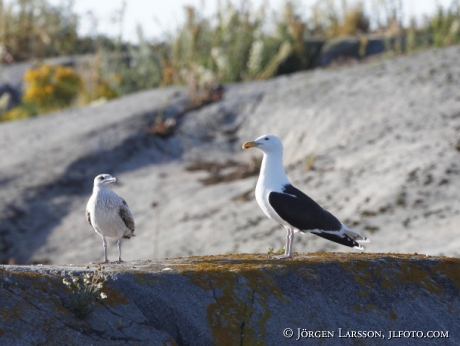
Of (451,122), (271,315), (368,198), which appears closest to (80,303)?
(271,315)

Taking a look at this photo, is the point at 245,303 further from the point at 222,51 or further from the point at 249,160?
the point at 222,51

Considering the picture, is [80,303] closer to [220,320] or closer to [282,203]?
[220,320]

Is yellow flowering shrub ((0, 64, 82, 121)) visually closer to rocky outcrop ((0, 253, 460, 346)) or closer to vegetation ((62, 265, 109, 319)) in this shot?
rocky outcrop ((0, 253, 460, 346))

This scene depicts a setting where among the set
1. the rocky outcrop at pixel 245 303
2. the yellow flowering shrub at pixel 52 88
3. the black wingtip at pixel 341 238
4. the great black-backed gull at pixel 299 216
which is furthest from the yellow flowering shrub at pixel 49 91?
the rocky outcrop at pixel 245 303

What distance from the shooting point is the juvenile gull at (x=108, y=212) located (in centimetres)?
637

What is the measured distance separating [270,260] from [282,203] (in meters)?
0.67

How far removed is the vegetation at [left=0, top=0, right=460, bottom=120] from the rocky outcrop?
1074cm

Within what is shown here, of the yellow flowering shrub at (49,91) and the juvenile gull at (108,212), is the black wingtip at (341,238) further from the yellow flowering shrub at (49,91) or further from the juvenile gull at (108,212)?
the yellow flowering shrub at (49,91)

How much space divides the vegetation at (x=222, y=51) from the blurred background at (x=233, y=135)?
46 mm

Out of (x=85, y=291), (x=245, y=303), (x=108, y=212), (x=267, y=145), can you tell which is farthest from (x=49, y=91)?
(x=85, y=291)

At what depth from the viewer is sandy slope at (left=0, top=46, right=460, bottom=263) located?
1023cm

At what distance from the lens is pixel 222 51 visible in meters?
18.2

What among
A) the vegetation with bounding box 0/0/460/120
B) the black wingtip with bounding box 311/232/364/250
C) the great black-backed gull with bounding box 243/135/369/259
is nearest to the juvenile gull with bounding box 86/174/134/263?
the great black-backed gull with bounding box 243/135/369/259

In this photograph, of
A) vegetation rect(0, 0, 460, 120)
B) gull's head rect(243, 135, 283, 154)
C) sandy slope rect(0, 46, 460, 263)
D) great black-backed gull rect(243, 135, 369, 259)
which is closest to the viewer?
great black-backed gull rect(243, 135, 369, 259)
